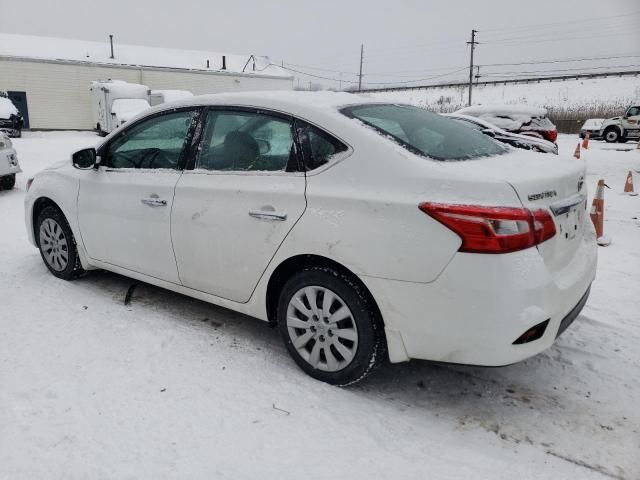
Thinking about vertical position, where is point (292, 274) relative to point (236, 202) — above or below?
below

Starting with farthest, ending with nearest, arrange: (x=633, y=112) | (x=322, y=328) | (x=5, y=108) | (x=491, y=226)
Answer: (x=633, y=112), (x=5, y=108), (x=322, y=328), (x=491, y=226)

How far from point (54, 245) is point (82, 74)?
1078 inches

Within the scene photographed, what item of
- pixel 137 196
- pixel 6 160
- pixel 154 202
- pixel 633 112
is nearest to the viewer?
pixel 154 202

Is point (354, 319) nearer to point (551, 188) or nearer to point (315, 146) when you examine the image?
A: point (315, 146)

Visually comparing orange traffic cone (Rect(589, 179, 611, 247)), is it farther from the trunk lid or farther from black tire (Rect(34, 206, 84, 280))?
black tire (Rect(34, 206, 84, 280))

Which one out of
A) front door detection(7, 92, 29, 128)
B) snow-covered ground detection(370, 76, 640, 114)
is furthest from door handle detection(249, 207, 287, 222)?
snow-covered ground detection(370, 76, 640, 114)

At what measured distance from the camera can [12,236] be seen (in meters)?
6.02

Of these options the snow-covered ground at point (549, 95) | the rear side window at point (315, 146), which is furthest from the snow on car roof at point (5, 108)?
the snow-covered ground at point (549, 95)

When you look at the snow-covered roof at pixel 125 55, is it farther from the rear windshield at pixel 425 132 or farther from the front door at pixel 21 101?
the rear windshield at pixel 425 132

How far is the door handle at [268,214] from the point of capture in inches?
113

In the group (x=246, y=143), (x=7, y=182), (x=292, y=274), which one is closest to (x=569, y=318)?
(x=292, y=274)

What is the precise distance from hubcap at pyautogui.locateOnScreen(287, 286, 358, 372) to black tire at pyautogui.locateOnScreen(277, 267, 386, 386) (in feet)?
0.04

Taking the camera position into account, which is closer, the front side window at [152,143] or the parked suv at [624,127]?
the front side window at [152,143]

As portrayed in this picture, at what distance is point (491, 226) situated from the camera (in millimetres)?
2307
